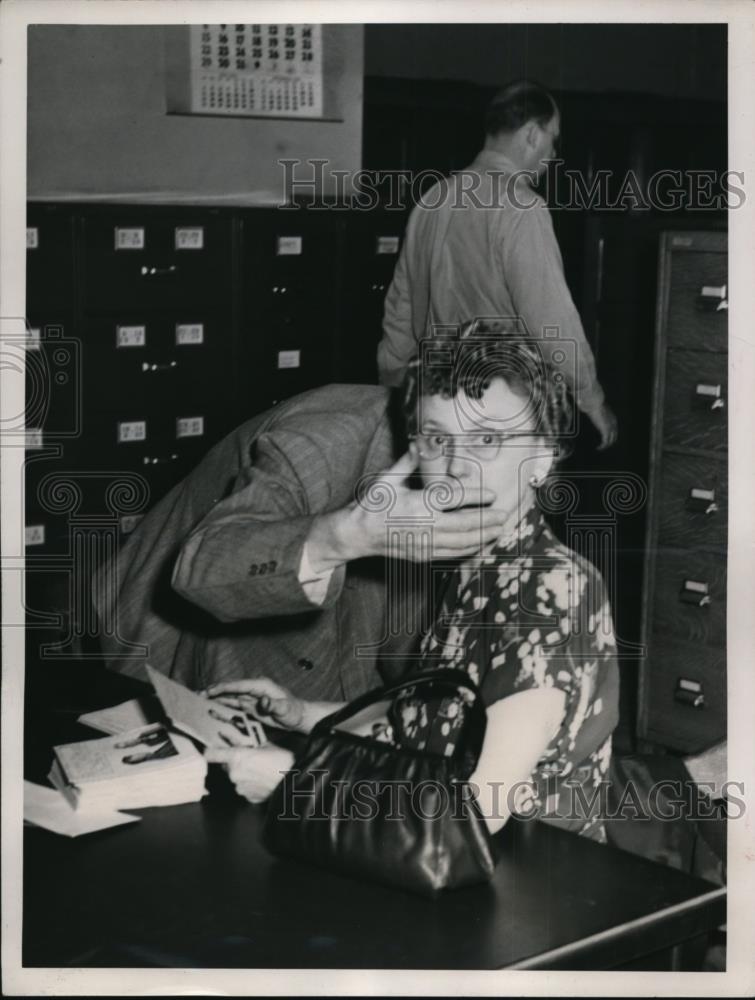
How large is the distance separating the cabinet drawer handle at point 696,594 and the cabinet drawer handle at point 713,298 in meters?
0.47

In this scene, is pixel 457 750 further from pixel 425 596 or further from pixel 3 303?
pixel 3 303

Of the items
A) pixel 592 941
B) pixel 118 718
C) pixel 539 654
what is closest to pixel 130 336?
pixel 118 718

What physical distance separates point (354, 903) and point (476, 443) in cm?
66

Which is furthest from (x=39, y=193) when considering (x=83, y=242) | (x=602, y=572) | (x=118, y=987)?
(x=118, y=987)

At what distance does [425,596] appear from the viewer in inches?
68.5

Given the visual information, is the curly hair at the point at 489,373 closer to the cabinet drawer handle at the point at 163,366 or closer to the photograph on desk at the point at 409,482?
the photograph on desk at the point at 409,482

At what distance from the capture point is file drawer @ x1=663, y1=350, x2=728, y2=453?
1.90 meters

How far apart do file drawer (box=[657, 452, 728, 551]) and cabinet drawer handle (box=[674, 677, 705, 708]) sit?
0.72 feet

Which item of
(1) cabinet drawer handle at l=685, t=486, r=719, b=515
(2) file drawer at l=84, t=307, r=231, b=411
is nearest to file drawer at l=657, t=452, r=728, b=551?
(1) cabinet drawer handle at l=685, t=486, r=719, b=515

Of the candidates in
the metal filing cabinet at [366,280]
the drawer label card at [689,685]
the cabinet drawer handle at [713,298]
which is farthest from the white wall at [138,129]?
the drawer label card at [689,685]

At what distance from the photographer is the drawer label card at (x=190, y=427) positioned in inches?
83.3

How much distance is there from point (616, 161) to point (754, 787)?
101 centimetres

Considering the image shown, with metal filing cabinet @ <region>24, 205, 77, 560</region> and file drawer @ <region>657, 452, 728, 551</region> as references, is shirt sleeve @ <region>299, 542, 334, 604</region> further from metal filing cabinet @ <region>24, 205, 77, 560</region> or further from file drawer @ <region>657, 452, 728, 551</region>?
file drawer @ <region>657, 452, 728, 551</region>

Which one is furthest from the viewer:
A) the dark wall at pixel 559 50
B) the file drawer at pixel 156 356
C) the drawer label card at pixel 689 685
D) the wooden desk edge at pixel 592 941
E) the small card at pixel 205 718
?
the file drawer at pixel 156 356
